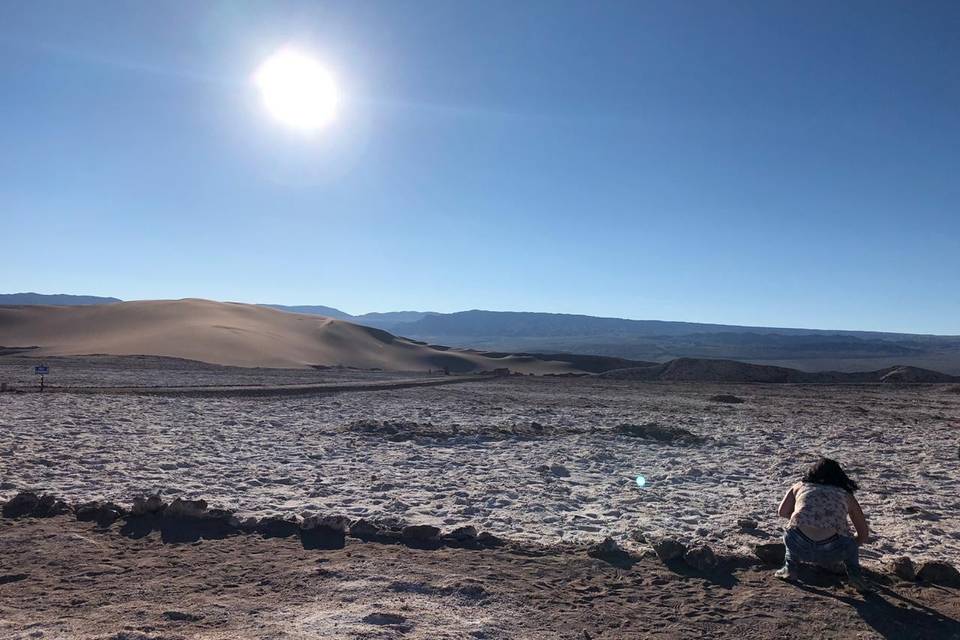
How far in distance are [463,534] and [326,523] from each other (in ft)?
4.55

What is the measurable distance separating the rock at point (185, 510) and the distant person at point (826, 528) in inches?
223

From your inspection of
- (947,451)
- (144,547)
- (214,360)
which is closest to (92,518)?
(144,547)

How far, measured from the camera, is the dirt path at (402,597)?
16.8 ft

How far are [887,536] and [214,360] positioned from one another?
5210cm

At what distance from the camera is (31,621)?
5.10m

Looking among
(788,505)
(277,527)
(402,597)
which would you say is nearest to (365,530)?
(277,527)

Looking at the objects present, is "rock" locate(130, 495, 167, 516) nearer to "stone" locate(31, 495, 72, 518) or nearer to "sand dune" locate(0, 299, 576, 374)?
"stone" locate(31, 495, 72, 518)

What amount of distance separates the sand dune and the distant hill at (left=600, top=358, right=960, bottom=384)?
62.6ft

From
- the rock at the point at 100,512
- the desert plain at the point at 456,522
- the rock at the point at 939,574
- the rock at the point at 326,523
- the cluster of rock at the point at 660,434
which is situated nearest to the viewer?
the desert plain at the point at 456,522

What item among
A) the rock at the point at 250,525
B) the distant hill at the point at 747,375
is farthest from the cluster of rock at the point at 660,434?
the distant hill at the point at 747,375

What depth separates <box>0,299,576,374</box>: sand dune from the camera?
59.3 m

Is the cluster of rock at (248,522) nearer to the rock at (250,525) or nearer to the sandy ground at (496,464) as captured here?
the rock at (250,525)

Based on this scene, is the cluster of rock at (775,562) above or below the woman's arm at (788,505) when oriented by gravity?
below

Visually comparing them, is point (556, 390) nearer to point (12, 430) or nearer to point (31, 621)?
point (12, 430)
